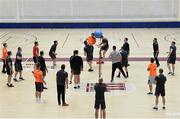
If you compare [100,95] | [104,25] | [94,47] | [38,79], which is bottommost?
[100,95]

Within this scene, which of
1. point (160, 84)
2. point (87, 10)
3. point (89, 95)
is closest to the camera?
point (160, 84)

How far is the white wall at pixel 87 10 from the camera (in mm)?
39562

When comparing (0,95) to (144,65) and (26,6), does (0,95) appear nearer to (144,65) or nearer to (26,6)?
(144,65)

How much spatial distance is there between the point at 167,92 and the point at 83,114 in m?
4.53

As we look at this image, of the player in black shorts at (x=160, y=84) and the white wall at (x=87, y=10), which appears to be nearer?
the player in black shorts at (x=160, y=84)

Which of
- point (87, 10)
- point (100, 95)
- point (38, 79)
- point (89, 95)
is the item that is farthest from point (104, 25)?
Answer: point (100, 95)

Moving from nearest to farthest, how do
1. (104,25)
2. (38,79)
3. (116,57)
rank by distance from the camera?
(38,79)
(116,57)
(104,25)

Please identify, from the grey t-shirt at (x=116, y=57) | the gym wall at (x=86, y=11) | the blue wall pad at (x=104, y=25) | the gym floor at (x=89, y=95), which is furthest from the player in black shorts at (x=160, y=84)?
the gym wall at (x=86, y=11)

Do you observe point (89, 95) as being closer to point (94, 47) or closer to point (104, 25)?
point (94, 47)

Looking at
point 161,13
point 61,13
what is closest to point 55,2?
point 61,13

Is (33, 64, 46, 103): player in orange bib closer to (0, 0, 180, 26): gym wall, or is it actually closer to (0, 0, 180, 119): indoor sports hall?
(0, 0, 180, 119): indoor sports hall

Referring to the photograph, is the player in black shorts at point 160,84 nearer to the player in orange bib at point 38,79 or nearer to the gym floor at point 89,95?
the gym floor at point 89,95

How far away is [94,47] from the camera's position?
30562 mm

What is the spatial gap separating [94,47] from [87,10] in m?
9.85
